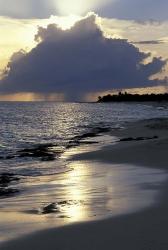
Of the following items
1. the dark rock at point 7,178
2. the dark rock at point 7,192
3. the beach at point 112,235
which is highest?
the beach at point 112,235

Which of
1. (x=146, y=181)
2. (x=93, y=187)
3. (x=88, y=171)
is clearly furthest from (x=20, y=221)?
(x=88, y=171)

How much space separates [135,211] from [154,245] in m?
2.68

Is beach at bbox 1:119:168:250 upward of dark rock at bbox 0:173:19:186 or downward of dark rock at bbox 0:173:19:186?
upward

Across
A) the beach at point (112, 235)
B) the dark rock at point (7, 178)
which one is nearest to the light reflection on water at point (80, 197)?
the beach at point (112, 235)

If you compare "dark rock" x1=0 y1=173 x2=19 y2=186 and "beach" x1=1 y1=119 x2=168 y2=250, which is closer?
→ "beach" x1=1 y1=119 x2=168 y2=250

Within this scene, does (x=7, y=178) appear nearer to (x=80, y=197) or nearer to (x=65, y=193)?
(x=65, y=193)

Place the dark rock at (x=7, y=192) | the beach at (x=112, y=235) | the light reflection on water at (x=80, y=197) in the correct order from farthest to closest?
the dark rock at (x=7, y=192), the light reflection on water at (x=80, y=197), the beach at (x=112, y=235)

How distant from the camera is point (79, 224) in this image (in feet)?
31.2

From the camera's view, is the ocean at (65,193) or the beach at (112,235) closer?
the beach at (112,235)

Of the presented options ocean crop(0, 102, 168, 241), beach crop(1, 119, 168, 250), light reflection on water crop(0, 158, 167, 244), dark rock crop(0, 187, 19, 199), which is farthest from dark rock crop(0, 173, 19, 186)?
beach crop(1, 119, 168, 250)

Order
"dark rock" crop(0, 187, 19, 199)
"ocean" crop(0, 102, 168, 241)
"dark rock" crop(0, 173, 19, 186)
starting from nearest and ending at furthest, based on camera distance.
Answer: "ocean" crop(0, 102, 168, 241), "dark rock" crop(0, 187, 19, 199), "dark rock" crop(0, 173, 19, 186)

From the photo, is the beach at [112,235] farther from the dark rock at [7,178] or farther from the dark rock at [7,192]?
the dark rock at [7,178]

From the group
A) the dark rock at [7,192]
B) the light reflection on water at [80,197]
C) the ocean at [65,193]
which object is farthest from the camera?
the dark rock at [7,192]

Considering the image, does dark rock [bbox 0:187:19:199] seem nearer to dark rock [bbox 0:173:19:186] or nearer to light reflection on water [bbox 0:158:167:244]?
light reflection on water [bbox 0:158:167:244]
